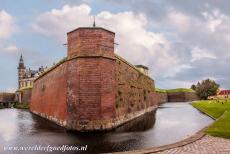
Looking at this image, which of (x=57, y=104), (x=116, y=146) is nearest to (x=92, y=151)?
(x=116, y=146)

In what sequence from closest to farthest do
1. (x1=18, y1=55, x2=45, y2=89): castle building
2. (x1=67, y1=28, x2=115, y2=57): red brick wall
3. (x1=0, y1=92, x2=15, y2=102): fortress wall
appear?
1. (x1=67, y1=28, x2=115, y2=57): red brick wall
2. (x1=0, y1=92, x2=15, y2=102): fortress wall
3. (x1=18, y1=55, x2=45, y2=89): castle building

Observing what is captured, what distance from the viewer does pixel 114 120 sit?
78.0 feet

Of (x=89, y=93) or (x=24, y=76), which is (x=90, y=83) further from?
(x=24, y=76)

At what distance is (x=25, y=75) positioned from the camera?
117 metres

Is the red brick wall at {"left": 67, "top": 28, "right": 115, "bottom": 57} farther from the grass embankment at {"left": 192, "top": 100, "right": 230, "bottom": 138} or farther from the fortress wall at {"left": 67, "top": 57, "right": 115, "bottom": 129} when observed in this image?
the grass embankment at {"left": 192, "top": 100, "right": 230, "bottom": 138}

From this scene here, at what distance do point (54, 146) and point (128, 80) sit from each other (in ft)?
59.8

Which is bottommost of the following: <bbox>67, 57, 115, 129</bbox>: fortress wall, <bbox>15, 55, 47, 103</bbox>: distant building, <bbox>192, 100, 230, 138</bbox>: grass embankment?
<bbox>192, 100, 230, 138</bbox>: grass embankment

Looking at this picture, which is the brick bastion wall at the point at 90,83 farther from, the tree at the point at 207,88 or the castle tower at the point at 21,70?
the castle tower at the point at 21,70

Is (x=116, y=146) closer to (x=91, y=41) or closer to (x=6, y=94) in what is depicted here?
(x=91, y=41)

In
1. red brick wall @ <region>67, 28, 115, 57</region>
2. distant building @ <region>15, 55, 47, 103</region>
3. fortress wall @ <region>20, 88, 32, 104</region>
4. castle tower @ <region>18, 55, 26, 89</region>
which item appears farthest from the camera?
castle tower @ <region>18, 55, 26, 89</region>

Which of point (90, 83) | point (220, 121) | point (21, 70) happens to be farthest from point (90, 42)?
point (21, 70)

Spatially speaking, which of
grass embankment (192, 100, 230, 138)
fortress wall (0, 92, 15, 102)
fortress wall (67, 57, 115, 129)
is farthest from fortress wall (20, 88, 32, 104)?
fortress wall (67, 57, 115, 129)

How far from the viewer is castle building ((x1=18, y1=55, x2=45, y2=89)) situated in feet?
354

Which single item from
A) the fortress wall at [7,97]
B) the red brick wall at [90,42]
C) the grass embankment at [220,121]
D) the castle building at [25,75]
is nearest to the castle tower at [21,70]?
the castle building at [25,75]
